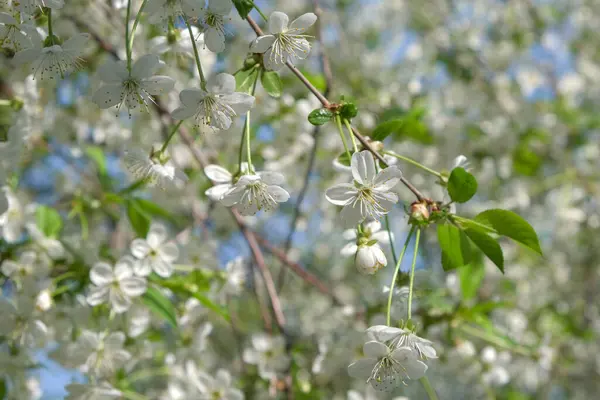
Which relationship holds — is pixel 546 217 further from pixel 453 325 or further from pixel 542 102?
pixel 453 325

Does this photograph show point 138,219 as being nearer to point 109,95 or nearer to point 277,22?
point 109,95

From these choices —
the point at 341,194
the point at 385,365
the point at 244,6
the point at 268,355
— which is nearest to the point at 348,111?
the point at 341,194

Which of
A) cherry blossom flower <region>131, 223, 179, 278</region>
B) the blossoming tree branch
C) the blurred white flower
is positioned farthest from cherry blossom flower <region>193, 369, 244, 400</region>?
cherry blossom flower <region>131, 223, 179, 278</region>

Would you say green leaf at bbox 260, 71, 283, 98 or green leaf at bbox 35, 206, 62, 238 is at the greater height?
green leaf at bbox 260, 71, 283, 98

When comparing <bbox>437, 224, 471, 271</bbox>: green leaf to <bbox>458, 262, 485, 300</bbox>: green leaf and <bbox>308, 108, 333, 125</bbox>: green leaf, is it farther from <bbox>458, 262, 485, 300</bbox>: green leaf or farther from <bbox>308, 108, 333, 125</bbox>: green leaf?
<bbox>458, 262, 485, 300</bbox>: green leaf

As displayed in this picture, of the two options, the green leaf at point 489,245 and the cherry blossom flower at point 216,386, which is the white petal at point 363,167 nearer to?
the green leaf at point 489,245
